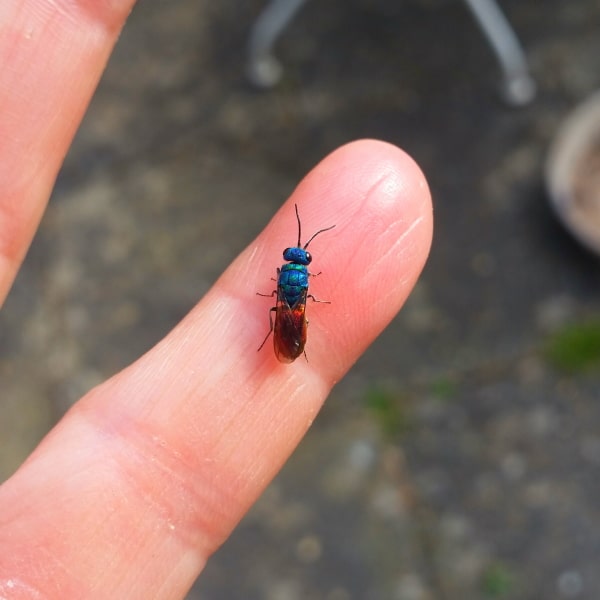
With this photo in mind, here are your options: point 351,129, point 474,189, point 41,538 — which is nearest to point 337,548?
point 41,538

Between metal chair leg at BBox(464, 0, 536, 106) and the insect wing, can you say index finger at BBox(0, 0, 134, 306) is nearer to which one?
the insect wing

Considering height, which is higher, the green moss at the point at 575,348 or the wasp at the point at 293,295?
the wasp at the point at 293,295

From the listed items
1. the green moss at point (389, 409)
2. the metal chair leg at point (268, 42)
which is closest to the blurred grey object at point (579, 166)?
the green moss at point (389, 409)

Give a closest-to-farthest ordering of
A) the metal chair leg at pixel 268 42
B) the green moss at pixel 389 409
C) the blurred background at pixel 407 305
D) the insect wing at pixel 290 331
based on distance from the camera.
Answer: the insect wing at pixel 290 331
the blurred background at pixel 407 305
the green moss at pixel 389 409
the metal chair leg at pixel 268 42

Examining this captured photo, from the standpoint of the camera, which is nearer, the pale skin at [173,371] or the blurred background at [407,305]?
the pale skin at [173,371]

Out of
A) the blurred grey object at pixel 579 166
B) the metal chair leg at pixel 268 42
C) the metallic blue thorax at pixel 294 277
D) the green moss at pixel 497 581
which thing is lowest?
the green moss at pixel 497 581

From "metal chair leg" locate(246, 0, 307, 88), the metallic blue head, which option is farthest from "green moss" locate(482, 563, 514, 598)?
"metal chair leg" locate(246, 0, 307, 88)

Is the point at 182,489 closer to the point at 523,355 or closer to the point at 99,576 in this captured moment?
the point at 99,576

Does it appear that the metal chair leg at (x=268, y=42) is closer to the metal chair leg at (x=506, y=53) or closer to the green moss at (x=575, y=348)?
the metal chair leg at (x=506, y=53)

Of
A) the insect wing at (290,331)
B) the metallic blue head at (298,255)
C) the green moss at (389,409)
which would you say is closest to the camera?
the insect wing at (290,331)
